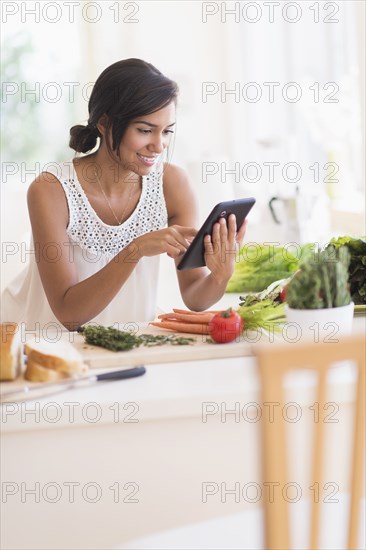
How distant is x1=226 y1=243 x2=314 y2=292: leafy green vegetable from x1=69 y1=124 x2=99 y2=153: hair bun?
524mm

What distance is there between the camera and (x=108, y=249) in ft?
7.68

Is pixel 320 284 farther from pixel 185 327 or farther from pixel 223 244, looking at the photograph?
pixel 223 244

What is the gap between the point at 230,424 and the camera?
1304mm

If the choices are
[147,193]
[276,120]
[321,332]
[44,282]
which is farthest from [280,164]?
[321,332]

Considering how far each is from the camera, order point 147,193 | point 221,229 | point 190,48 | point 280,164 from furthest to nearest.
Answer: point 190,48
point 280,164
point 147,193
point 221,229

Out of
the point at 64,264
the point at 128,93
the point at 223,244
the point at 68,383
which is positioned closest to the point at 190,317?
the point at 223,244

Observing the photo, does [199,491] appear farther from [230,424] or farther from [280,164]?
[280,164]

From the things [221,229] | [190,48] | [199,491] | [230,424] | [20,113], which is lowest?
[199,491]

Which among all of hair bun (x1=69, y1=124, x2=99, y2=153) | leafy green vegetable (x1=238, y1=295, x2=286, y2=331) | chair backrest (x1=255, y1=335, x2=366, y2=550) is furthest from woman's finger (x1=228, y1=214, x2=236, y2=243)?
chair backrest (x1=255, y1=335, x2=366, y2=550)

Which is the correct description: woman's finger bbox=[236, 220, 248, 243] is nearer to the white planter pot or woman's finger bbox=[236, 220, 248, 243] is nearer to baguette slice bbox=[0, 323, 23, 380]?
the white planter pot

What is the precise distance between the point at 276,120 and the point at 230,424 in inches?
163

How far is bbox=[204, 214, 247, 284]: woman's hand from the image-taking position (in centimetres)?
184

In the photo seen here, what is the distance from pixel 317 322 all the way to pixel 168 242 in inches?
20.7

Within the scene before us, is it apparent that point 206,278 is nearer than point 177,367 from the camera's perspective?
No
